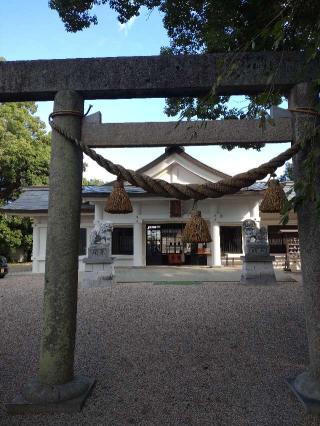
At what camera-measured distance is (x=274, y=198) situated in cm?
301

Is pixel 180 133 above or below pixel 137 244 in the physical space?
above

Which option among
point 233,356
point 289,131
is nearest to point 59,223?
point 289,131

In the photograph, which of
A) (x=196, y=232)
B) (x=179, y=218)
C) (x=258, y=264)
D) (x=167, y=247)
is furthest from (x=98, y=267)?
(x=196, y=232)

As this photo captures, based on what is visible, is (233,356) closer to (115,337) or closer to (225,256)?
(115,337)

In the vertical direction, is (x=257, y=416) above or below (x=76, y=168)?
below

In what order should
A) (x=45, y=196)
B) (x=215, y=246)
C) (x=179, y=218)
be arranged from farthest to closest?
1. (x=45, y=196)
2. (x=179, y=218)
3. (x=215, y=246)

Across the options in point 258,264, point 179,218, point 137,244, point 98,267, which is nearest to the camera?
point 258,264

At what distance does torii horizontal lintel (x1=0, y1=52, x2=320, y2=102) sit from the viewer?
2.96 m

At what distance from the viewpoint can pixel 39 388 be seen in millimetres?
2803

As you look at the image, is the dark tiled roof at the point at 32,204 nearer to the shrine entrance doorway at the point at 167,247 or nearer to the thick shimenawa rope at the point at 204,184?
the shrine entrance doorway at the point at 167,247

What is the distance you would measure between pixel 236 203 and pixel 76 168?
14.1 m

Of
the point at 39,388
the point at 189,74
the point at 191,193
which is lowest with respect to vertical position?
the point at 39,388

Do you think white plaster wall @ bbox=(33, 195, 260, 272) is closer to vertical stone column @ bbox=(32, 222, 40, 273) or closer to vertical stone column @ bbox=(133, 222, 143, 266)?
vertical stone column @ bbox=(32, 222, 40, 273)

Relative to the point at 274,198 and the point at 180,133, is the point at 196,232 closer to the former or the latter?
the point at 274,198
